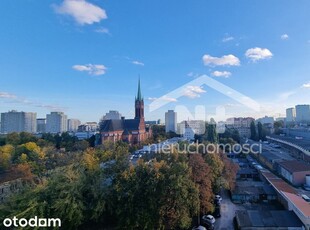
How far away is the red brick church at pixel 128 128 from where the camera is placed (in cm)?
2430

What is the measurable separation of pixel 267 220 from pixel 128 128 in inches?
824

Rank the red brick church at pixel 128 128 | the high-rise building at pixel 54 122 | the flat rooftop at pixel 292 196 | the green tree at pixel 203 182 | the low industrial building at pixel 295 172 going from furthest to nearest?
the high-rise building at pixel 54 122 → the red brick church at pixel 128 128 → the low industrial building at pixel 295 172 → the green tree at pixel 203 182 → the flat rooftop at pixel 292 196

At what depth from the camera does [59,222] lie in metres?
7.25

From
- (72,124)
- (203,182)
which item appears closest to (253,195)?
(203,182)

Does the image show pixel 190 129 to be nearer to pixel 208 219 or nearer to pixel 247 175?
pixel 247 175

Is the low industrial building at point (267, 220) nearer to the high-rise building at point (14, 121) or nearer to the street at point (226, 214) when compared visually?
the street at point (226, 214)

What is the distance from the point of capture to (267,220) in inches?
333

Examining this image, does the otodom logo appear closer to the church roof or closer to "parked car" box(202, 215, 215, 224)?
"parked car" box(202, 215, 215, 224)

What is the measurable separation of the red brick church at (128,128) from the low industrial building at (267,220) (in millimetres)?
17494

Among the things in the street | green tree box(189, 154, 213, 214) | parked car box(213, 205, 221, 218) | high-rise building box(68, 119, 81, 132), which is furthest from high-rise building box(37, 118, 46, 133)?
parked car box(213, 205, 221, 218)

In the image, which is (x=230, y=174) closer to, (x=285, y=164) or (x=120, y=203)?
(x=285, y=164)

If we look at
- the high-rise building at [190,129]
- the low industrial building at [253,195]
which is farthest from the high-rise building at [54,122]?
the low industrial building at [253,195]

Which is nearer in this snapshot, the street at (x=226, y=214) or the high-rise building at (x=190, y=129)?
the street at (x=226, y=214)

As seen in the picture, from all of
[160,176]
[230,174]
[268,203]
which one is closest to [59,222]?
[160,176]
